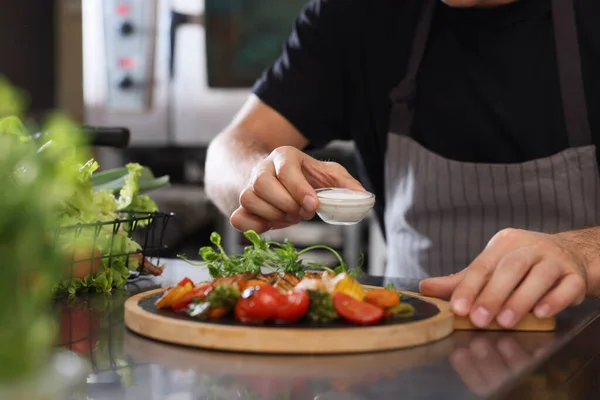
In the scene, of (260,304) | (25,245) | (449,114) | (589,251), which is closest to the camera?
(25,245)

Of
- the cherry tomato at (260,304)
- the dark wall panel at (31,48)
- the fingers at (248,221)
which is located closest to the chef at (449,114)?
the fingers at (248,221)

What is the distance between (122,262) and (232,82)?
190cm

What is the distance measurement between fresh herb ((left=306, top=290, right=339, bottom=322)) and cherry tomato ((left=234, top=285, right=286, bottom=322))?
40 millimetres

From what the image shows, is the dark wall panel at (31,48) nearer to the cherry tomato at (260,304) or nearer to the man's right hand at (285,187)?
the man's right hand at (285,187)

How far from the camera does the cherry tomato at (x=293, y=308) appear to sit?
91cm

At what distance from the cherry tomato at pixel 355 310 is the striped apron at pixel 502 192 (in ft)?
2.64

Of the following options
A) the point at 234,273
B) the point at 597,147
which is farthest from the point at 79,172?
the point at 597,147

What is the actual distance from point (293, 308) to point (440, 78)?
1033 mm

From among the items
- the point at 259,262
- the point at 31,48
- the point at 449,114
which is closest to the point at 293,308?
the point at 259,262

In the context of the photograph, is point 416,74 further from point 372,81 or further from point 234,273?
point 234,273

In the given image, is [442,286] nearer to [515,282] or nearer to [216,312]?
[515,282]

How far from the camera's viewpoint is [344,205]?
3.68 ft

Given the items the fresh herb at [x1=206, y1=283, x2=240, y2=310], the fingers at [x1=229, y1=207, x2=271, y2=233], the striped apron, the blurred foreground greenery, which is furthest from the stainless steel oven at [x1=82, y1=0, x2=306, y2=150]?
the blurred foreground greenery

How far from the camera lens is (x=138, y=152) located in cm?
321
